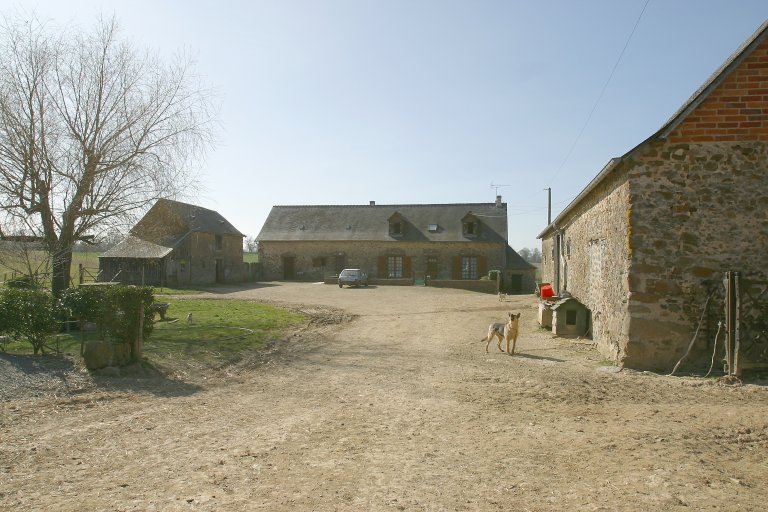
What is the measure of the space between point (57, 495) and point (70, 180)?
1176cm

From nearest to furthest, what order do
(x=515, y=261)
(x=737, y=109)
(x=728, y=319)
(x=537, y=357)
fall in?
1. (x=728, y=319)
2. (x=737, y=109)
3. (x=537, y=357)
4. (x=515, y=261)

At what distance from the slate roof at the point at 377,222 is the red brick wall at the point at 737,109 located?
31.2m

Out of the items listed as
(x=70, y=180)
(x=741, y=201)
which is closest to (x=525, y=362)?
(x=741, y=201)

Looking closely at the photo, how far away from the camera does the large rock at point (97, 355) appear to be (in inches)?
340

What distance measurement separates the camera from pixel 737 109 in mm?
9352

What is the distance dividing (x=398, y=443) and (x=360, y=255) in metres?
37.5

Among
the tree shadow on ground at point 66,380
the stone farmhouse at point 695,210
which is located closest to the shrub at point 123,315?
the tree shadow on ground at point 66,380

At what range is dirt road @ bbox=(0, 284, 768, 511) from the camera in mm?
4320

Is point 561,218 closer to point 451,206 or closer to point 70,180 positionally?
point 70,180

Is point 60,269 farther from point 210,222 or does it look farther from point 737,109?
point 210,222

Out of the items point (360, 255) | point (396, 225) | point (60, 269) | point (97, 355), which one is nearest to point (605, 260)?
point (97, 355)

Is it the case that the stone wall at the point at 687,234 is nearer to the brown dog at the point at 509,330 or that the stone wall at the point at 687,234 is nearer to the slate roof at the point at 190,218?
the brown dog at the point at 509,330

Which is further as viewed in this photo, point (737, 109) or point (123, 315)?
point (737, 109)

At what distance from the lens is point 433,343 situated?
42.0 feet
